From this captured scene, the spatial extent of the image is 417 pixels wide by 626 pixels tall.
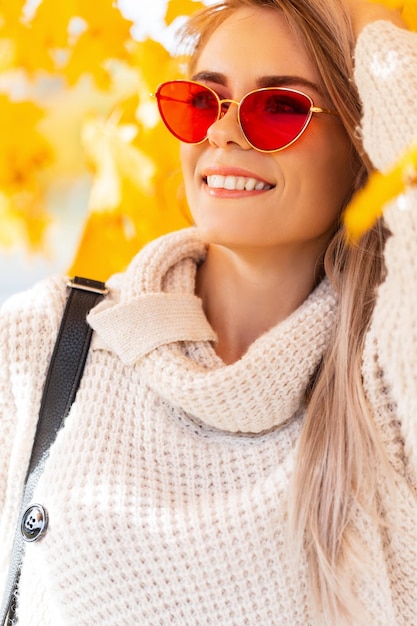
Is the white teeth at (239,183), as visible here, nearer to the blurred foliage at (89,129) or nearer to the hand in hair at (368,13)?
the hand in hair at (368,13)

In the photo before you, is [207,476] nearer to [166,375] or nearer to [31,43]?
[166,375]

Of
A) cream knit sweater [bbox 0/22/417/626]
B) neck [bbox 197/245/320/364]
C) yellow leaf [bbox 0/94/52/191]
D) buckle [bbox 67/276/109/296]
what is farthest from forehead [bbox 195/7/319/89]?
yellow leaf [bbox 0/94/52/191]

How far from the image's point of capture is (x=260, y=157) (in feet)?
4.00

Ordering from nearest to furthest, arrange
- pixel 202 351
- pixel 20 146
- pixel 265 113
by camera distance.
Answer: pixel 265 113, pixel 202 351, pixel 20 146

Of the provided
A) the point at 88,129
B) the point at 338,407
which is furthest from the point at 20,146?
the point at 338,407

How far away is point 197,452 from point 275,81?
2.09 feet

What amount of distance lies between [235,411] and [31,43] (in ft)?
3.17

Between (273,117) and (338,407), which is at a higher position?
(273,117)

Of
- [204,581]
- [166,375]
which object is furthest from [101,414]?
[204,581]

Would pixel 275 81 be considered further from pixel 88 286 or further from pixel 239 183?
pixel 88 286

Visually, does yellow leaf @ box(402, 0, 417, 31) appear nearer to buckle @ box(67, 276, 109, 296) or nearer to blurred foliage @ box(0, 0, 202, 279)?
blurred foliage @ box(0, 0, 202, 279)

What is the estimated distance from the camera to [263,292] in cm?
139

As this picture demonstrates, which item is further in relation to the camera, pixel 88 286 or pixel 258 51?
pixel 88 286

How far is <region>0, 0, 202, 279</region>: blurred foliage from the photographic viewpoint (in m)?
1.61
